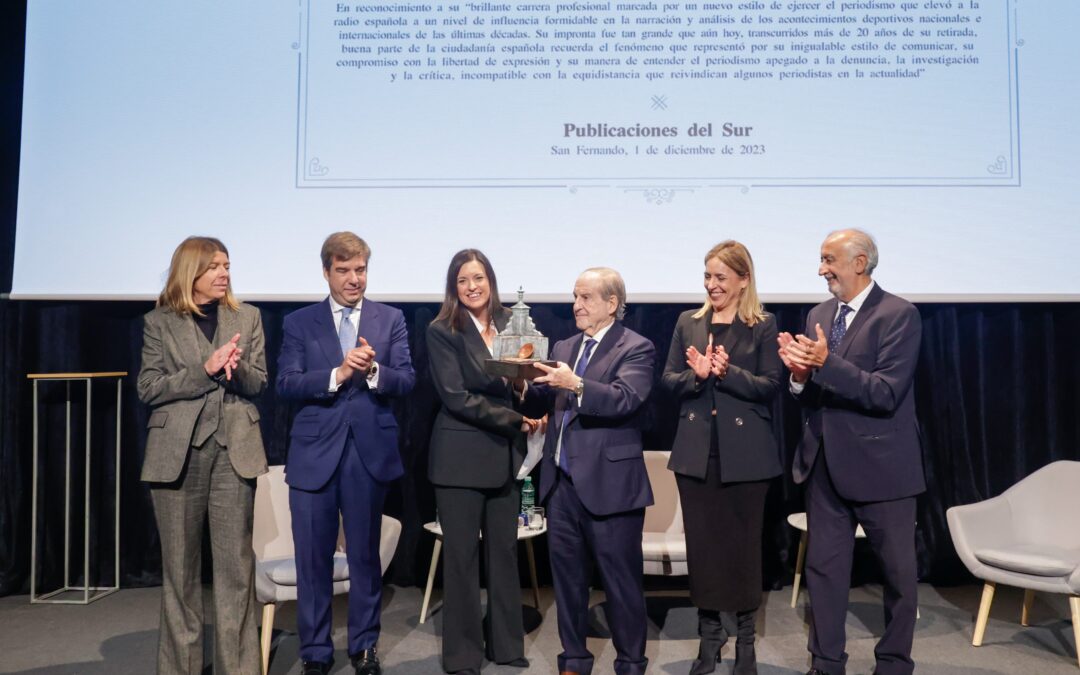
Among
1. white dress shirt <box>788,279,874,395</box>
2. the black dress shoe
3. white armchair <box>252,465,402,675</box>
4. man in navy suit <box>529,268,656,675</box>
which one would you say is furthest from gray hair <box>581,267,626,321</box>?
the black dress shoe

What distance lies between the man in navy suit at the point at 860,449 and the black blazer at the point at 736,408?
14cm

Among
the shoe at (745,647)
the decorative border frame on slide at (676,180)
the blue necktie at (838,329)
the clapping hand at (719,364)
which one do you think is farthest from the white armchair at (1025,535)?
the clapping hand at (719,364)

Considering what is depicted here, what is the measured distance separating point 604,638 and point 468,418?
1.34 m

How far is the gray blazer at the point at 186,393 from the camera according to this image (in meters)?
2.85

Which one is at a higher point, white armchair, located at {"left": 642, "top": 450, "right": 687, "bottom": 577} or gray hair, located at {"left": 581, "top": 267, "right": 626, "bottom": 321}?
gray hair, located at {"left": 581, "top": 267, "right": 626, "bottom": 321}

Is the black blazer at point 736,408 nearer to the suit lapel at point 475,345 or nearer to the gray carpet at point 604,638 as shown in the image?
the suit lapel at point 475,345

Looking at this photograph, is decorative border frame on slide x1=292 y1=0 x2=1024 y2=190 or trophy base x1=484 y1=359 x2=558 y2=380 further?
decorative border frame on slide x1=292 y1=0 x2=1024 y2=190

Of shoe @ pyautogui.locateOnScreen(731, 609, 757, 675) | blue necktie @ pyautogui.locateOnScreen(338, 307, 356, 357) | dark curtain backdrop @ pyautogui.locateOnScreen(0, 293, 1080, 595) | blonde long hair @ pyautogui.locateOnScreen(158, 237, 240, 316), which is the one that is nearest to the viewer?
blonde long hair @ pyautogui.locateOnScreen(158, 237, 240, 316)

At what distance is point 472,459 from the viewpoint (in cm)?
308

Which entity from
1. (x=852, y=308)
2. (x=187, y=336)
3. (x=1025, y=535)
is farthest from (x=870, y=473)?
(x=187, y=336)

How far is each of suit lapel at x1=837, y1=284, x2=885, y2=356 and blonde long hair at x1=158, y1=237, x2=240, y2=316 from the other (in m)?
2.25

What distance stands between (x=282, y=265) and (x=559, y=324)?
1.41 metres

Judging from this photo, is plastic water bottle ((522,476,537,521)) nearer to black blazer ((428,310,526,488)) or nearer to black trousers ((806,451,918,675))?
black blazer ((428,310,526,488))

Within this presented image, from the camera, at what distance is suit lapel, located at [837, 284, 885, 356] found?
3066 millimetres
